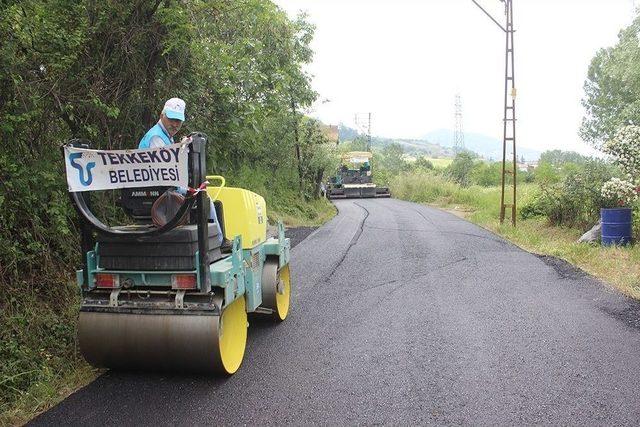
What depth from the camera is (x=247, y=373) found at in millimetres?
4426

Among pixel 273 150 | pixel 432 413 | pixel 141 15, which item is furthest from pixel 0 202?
pixel 273 150

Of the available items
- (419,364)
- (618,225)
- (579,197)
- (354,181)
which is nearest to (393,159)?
(354,181)

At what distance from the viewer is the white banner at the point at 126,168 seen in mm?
3852

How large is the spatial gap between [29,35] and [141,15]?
1.63 meters

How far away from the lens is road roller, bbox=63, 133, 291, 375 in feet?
13.0

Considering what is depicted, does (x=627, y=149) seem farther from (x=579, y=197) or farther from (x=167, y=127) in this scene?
(x=167, y=127)

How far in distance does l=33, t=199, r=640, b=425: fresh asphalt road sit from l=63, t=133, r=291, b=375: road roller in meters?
0.27

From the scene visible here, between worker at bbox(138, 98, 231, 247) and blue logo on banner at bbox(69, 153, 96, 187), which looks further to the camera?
worker at bbox(138, 98, 231, 247)

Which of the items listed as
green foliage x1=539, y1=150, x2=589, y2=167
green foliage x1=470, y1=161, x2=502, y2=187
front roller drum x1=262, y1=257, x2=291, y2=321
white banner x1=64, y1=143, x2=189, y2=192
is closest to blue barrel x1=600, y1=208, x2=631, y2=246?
green foliage x1=539, y1=150, x2=589, y2=167

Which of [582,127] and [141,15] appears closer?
[141,15]

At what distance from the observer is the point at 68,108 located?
528 centimetres

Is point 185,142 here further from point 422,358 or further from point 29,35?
point 422,358

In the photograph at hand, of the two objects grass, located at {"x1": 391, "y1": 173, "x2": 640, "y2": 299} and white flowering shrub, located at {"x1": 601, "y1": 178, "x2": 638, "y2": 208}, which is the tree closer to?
grass, located at {"x1": 391, "y1": 173, "x2": 640, "y2": 299}

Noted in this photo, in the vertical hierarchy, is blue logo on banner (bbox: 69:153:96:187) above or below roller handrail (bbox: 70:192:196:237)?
above
